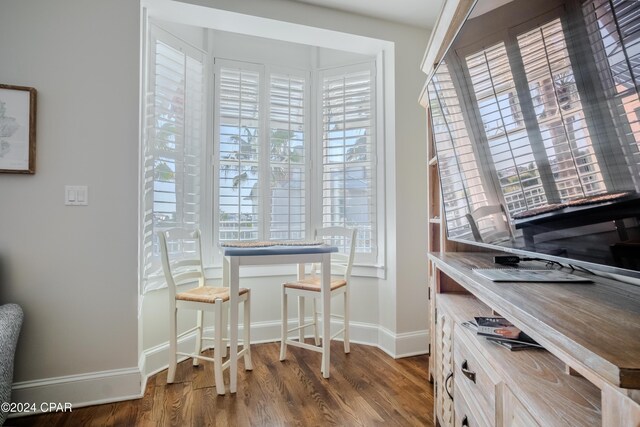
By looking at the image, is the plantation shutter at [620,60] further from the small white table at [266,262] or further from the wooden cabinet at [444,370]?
the small white table at [266,262]

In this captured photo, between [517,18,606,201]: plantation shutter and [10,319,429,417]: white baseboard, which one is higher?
[517,18,606,201]: plantation shutter

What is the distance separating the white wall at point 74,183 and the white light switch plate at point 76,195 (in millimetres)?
30

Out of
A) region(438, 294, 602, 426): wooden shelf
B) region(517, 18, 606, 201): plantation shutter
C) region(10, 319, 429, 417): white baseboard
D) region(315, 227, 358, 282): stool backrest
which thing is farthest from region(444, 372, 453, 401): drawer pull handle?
region(10, 319, 429, 417): white baseboard

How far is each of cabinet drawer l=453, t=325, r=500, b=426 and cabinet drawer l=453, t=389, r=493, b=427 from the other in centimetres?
1

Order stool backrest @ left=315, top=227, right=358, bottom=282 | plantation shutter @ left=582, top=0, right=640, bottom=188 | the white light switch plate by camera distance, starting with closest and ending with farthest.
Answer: plantation shutter @ left=582, top=0, right=640, bottom=188
the white light switch plate
stool backrest @ left=315, top=227, right=358, bottom=282

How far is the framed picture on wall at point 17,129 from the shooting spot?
71.0 inches

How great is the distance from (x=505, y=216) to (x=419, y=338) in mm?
1816

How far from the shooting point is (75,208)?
6.28ft

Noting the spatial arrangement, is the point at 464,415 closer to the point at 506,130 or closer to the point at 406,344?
the point at 506,130

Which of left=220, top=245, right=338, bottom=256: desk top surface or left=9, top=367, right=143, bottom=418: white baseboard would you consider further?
left=220, top=245, right=338, bottom=256: desk top surface

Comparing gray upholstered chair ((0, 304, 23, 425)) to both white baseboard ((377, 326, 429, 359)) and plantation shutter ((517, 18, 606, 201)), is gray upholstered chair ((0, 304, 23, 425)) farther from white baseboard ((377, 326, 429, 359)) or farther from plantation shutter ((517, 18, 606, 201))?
white baseboard ((377, 326, 429, 359))

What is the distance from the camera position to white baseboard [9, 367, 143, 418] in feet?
5.94

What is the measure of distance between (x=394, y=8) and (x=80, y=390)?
3.22m

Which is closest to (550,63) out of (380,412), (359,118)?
(380,412)
